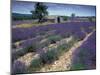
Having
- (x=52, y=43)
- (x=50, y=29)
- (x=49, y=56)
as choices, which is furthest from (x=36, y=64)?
(x=50, y=29)

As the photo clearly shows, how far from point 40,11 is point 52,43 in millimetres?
→ 416

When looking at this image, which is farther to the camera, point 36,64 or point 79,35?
point 79,35

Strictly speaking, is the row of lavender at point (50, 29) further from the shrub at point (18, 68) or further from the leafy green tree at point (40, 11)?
the shrub at point (18, 68)

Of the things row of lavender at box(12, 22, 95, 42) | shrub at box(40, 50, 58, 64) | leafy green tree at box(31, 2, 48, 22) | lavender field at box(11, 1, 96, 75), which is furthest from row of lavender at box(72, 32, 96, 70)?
leafy green tree at box(31, 2, 48, 22)

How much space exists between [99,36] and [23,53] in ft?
3.47

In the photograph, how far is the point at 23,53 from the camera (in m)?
2.35

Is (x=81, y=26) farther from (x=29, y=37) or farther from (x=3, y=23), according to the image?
(x=3, y=23)

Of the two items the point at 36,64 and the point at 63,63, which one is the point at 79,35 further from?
the point at 36,64

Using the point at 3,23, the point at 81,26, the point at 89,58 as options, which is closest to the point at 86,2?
the point at 81,26

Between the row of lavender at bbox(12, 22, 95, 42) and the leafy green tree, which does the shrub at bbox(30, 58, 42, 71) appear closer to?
the row of lavender at bbox(12, 22, 95, 42)

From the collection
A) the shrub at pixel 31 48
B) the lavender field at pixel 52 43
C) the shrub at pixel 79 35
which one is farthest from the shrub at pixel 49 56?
the shrub at pixel 79 35

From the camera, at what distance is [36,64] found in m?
2.40

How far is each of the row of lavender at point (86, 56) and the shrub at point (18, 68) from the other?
25.1 inches

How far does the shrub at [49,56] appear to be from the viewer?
7.95 ft
